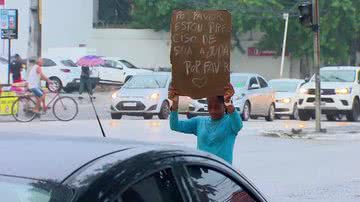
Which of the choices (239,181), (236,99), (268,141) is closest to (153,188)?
(239,181)

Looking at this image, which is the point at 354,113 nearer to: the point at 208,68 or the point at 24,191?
the point at 208,68

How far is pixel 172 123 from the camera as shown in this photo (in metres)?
7.36

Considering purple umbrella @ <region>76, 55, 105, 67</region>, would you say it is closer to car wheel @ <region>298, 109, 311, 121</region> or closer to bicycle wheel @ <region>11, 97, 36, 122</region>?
car wheel @ <region>298, 109, 311, 121</region>

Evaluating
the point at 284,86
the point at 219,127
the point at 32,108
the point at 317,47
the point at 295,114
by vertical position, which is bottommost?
the point at 295,114

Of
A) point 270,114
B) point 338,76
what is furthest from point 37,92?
point 338,76

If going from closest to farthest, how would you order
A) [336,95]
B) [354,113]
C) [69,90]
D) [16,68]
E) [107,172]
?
1. [107,172]
2. [336,95]
3. [354,113]
4. [16,68]
5. [69,90]

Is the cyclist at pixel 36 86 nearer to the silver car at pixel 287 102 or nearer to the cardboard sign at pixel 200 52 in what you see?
the silver car at pixel 287 102

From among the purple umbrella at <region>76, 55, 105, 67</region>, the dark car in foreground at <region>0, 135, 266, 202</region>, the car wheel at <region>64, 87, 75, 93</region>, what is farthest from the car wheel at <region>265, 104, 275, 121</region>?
the dark car in foreground at <region>0, 135, 266, 202</region>

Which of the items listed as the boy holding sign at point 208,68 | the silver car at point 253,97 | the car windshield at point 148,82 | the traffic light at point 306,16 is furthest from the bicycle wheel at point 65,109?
the boy holding sign at point 208,68

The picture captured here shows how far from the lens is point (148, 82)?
28.8m

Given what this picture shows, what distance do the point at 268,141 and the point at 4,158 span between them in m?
17.3

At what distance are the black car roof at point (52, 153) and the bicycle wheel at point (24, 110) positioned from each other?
66.7 ft

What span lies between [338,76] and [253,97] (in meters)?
3.01

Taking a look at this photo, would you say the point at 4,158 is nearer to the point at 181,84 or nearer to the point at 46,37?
the point at 181,84
